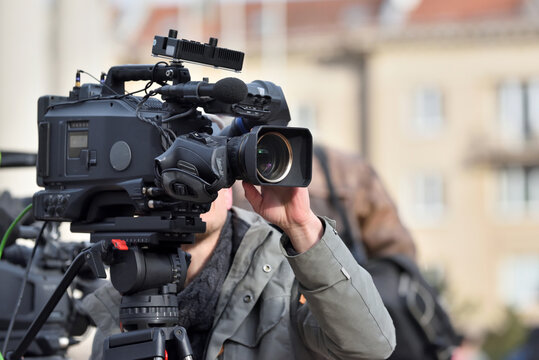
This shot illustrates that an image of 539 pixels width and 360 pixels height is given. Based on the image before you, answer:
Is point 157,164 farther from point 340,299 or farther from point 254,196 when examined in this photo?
point 340,299

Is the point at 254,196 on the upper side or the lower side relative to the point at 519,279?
upper

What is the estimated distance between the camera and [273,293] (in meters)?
3.02

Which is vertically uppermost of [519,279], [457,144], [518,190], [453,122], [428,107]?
[428,107]

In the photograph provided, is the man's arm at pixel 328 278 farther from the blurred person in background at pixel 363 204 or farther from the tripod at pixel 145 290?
the blurred person in background at pixel 363 204

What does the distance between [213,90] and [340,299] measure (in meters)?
0.62

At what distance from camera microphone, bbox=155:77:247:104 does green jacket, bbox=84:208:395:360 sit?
1.41 feet

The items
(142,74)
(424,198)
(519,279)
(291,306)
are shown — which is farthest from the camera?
(424,198)

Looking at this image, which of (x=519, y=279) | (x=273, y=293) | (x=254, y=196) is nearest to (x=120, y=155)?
(x=254, y=196)

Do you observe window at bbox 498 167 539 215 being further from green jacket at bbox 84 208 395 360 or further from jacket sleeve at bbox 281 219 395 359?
jacket sleeve at bbox 281 219 395 359

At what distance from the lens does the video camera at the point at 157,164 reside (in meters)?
2.46

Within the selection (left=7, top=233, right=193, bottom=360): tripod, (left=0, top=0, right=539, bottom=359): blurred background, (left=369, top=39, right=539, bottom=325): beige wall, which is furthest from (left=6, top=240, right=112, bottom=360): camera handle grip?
(left=369, top=39, right=539, bottom=325): beige wall

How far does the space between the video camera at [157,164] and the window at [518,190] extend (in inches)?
1093

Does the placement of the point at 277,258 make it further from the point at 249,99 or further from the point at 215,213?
the point at 249,99

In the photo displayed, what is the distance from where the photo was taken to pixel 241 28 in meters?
33.8
